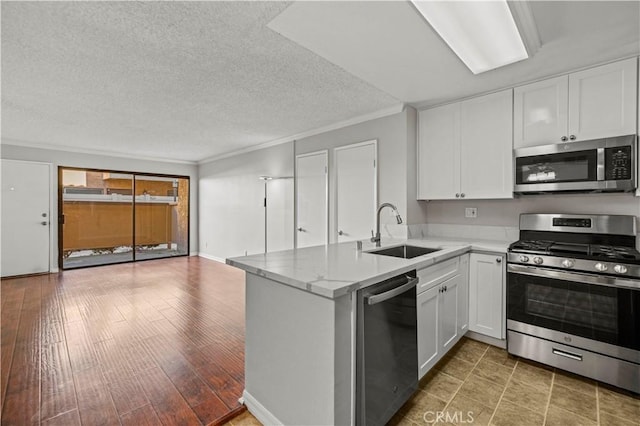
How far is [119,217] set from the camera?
660 cm

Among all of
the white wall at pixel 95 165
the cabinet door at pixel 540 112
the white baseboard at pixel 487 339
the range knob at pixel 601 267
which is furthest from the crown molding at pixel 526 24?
the white wall at pixel 95 165

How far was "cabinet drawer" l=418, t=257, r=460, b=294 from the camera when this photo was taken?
1980 mm

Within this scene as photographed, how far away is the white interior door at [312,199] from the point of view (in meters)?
4.18

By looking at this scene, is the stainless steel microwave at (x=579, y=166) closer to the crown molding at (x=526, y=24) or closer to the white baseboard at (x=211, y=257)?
the crown molding at (x=526, y=24)

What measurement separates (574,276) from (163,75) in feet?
12.3

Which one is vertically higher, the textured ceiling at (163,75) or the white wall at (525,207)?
the textured ceiling at (163,75)

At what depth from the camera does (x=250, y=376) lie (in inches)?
72.0

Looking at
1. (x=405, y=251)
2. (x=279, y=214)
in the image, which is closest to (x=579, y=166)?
(x=405, y=251)

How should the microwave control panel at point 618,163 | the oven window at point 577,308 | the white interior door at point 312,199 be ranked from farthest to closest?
1. the white interior door at point 312,199
2. the microwave control panel at point 618,163
3. the oven window at point 577,308

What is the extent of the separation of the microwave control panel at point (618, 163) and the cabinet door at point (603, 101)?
14cm

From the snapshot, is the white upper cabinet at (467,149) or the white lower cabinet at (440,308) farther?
the white upper cabinet at (467,149)

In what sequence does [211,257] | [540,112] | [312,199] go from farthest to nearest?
[211,257] < [312,199] < [540,112]

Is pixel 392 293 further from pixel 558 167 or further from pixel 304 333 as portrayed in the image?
pixel 558 167

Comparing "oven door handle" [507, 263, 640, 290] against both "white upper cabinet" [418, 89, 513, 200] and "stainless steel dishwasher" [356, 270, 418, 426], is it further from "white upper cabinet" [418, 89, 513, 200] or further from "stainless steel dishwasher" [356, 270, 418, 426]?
"stainless steel dishwasher" [356, 270, 418, 426]
